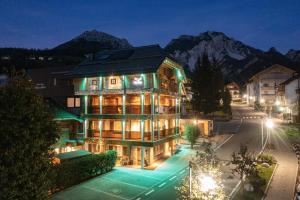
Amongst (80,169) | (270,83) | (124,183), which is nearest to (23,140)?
(80,169)

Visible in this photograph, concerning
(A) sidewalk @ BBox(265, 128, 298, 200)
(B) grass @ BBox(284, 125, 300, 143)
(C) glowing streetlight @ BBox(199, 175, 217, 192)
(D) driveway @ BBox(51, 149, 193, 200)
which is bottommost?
(D) driveway @ BBox(51, 149, 193, 200)

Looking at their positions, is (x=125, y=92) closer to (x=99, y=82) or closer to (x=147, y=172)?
(x=99, y=82)

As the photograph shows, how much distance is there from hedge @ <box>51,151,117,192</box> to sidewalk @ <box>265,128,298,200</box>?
52.8ft

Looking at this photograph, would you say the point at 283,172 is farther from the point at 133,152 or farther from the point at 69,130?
the point at 69,130

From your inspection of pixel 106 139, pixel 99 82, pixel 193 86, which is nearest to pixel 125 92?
pixel 99 82

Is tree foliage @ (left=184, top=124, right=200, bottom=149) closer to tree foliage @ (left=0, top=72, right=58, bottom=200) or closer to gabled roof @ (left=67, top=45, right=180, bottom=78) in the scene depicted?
gabled roof @ (left=67, top=45, right=180, bottom=78)

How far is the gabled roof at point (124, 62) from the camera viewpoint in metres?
32.6

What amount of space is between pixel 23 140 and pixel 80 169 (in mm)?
13629

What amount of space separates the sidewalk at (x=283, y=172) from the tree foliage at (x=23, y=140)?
55.3 feet

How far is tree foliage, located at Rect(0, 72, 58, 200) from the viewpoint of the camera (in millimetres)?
11633

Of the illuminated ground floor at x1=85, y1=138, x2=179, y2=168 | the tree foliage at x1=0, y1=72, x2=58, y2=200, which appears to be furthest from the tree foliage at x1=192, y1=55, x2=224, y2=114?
the tree foliage at x1=0, y1=72, x2=58, y2=200

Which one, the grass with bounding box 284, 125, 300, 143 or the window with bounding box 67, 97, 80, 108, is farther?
the grass with bounding box 284, 125, 300, 143

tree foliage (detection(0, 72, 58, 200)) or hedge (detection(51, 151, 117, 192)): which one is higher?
tree foliage (detection(0, 72, 58, 200))

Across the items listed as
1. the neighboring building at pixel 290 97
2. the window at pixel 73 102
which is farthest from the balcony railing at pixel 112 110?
the neighboring building at pixel 290 97
